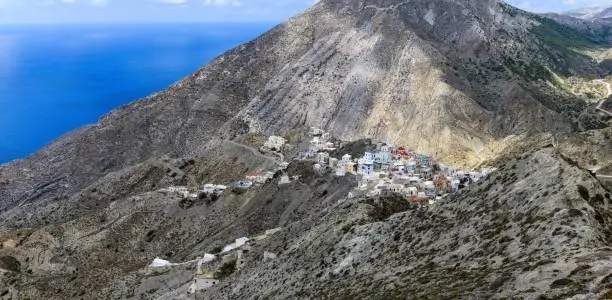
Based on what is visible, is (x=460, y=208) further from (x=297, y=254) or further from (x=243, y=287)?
(x=243, y=287)

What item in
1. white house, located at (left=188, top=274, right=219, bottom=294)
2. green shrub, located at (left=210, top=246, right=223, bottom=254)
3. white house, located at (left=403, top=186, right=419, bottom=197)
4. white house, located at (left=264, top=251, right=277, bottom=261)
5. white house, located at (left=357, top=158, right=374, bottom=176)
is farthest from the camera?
white house, located at (left=357, top=158, right=374, bottom=176)

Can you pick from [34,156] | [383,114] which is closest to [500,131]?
[383,114]

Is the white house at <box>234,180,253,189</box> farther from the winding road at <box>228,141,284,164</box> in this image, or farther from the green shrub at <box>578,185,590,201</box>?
the green shrub at <box>578,185,590,201</box>

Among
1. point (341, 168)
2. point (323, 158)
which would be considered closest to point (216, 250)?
point (341, 168)

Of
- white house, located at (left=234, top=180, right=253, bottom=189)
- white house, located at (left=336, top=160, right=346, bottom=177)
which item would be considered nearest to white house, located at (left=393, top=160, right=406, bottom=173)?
white house, located at (left=336, top=160, right=346, bottom=177)

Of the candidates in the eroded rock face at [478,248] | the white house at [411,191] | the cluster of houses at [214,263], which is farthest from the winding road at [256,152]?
the eroded rock face at [478,248]

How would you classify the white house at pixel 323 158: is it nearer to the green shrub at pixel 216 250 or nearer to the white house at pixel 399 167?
the white house at pixel 399 167
